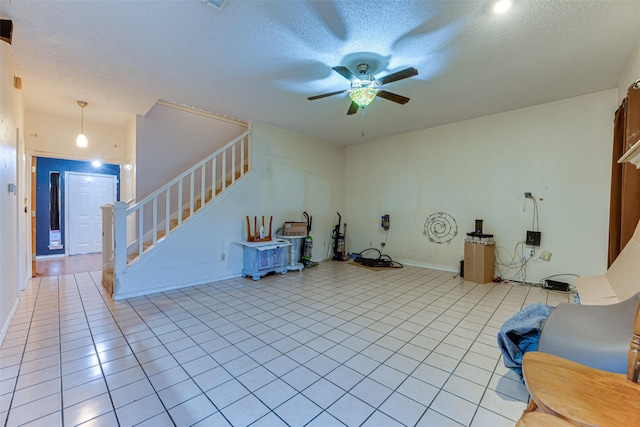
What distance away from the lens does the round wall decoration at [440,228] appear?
5363 mm

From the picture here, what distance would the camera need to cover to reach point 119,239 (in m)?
3.65

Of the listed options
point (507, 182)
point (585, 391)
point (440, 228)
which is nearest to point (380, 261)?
point (440, 228)

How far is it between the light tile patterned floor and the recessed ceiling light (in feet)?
9.56

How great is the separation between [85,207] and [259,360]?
7.21 metres

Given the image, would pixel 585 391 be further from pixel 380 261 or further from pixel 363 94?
pixel 380 261

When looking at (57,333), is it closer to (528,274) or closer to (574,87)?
(528,274)

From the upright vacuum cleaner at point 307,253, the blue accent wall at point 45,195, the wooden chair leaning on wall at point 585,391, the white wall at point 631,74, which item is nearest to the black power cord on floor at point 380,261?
the upright vacuum cleaner at point 307,253

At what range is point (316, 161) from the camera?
648 cm

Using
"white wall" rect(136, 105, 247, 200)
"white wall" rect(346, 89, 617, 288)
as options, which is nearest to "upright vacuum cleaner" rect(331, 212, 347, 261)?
"white wall" rect(346, 89, 617, 288)

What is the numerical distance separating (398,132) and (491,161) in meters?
1.93

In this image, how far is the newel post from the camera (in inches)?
142

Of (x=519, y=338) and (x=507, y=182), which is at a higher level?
(x=507, y=182)

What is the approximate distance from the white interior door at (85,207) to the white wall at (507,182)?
22.6 ft

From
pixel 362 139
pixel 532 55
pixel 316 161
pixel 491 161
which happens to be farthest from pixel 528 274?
pixel 316 161
